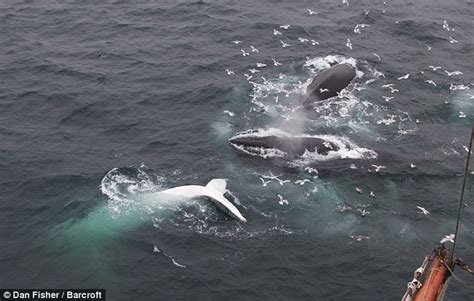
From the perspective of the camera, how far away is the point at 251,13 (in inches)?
3140

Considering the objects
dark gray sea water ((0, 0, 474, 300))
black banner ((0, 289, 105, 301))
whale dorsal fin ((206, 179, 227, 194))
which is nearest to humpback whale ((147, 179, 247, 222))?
whale dorsal fin ((206, 179, 227, 194))

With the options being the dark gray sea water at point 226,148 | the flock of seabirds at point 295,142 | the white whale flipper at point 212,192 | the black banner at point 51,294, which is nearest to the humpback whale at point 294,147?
the flock of seabirds at point 295,142

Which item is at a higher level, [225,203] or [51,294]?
[225,203]

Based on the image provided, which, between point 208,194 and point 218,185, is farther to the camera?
point 218,185

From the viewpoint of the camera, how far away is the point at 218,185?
44.6m

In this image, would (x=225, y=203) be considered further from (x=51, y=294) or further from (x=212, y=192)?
(x=51, y=294)

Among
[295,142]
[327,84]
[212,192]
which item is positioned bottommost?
[212,192]

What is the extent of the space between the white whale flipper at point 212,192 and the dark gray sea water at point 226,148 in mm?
919

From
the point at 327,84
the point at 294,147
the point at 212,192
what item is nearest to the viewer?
the point at 212,192

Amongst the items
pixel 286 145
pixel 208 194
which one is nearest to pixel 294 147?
pixel 286 145

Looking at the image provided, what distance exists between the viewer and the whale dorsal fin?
44406mm

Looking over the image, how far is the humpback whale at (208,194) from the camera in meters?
42.7

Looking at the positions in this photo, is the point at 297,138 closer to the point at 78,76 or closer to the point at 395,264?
the point at 395,264

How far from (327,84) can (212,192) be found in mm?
21032
